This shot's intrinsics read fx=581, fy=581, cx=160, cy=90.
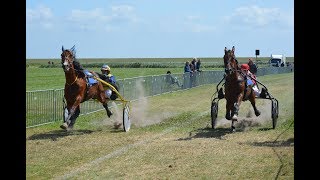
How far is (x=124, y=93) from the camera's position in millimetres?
25141

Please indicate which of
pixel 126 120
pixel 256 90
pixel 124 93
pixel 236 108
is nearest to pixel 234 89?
pixel 236 108

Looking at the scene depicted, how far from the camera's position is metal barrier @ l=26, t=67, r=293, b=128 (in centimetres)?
1758

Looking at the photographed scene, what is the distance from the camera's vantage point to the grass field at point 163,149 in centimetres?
957

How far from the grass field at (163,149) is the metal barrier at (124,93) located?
0.70 metres

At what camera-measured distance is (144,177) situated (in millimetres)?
9094

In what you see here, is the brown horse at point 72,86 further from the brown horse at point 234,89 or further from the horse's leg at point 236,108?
the horse's leg at point 236,108

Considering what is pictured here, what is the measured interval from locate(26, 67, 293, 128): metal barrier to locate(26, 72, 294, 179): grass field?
2.31 ft

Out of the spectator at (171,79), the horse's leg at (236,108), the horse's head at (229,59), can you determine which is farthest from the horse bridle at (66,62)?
the spectator at (171,79)

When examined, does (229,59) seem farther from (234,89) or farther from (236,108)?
(236,108)

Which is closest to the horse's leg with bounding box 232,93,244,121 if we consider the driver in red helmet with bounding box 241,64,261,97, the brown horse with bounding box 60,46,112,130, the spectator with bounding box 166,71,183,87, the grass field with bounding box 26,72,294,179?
the grass field with bounding box 26,72,294,179

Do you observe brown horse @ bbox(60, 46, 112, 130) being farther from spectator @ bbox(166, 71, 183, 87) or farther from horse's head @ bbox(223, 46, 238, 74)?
spectator @ bbox(166, 71, 183, 87)

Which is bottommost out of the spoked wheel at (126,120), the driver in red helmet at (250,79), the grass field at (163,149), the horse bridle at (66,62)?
the grass field at (163,149)
